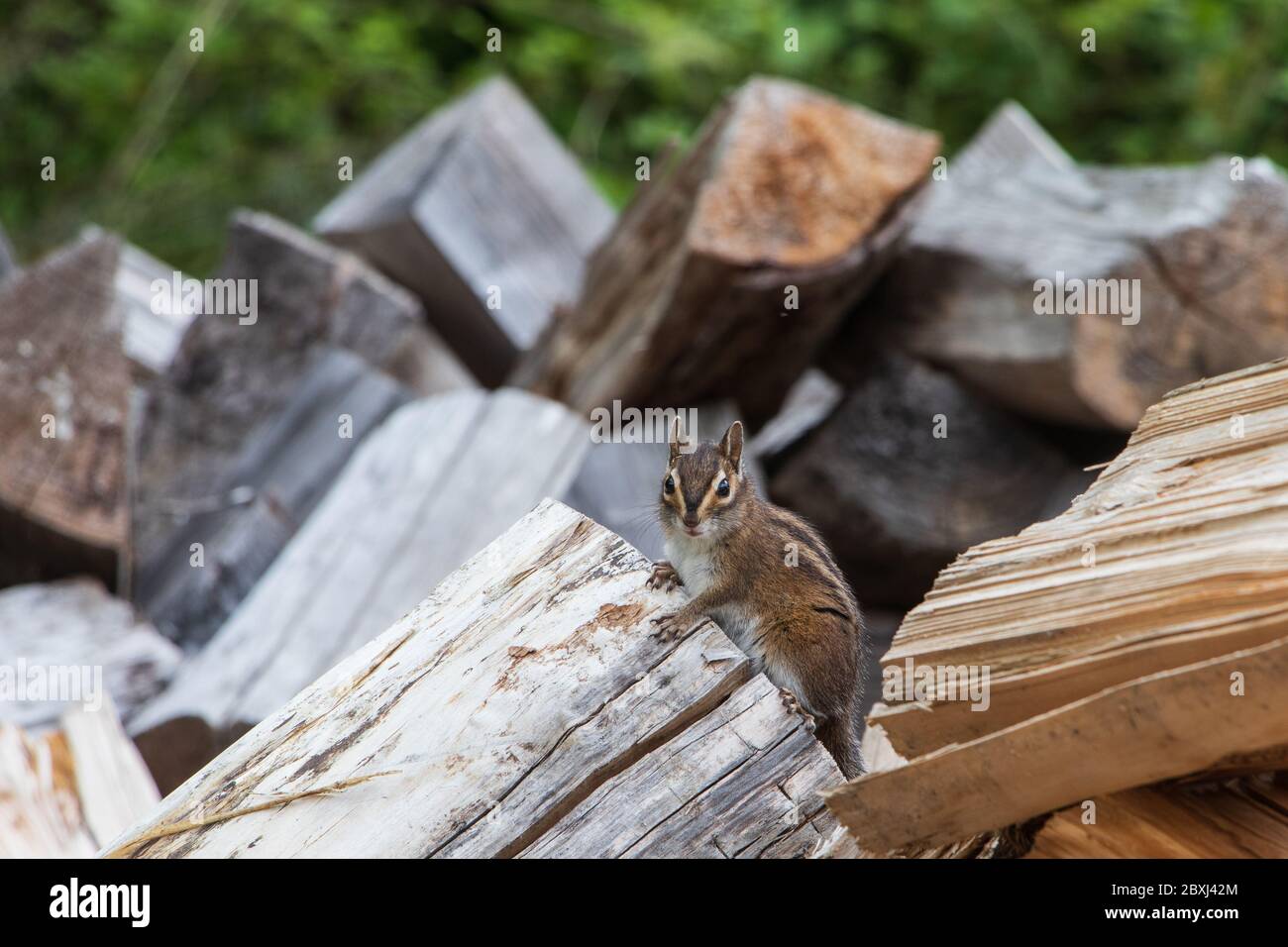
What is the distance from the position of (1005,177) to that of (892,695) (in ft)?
9.42

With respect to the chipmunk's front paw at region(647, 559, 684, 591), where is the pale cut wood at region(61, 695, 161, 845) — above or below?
below

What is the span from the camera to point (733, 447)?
3164mm

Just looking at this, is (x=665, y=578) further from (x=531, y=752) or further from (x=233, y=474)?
(x=233, y=474)

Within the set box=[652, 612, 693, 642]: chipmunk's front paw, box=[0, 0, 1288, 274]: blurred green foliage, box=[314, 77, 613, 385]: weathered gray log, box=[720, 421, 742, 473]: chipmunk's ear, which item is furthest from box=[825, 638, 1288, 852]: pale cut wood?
box=[0, 0, 1288, 274]: blurred green foliage

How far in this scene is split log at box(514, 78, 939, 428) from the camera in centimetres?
398

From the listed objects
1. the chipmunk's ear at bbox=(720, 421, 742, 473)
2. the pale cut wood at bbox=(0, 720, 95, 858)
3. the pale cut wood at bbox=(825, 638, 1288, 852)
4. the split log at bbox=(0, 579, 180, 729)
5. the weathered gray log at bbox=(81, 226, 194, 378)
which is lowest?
the pale cut wood at bbox=(0, 720, 95, 858)

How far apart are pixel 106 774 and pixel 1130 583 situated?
2383mm

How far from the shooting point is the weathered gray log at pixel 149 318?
530 centimetres

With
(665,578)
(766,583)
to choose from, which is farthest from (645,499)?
(665,578)

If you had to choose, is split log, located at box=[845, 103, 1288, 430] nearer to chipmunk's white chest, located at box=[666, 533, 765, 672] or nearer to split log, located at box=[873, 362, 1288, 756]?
chipmunk's white chest, located at box=[666, 533, 765, 672]

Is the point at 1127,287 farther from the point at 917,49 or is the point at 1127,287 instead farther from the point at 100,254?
the point at 917,49

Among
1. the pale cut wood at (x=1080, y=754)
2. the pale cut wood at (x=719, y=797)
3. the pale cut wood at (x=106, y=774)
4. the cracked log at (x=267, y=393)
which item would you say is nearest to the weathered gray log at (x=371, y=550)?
the pale cut wood at (x=106, y=774)

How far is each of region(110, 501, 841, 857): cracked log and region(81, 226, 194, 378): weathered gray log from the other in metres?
3.30

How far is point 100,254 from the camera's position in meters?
4.08
